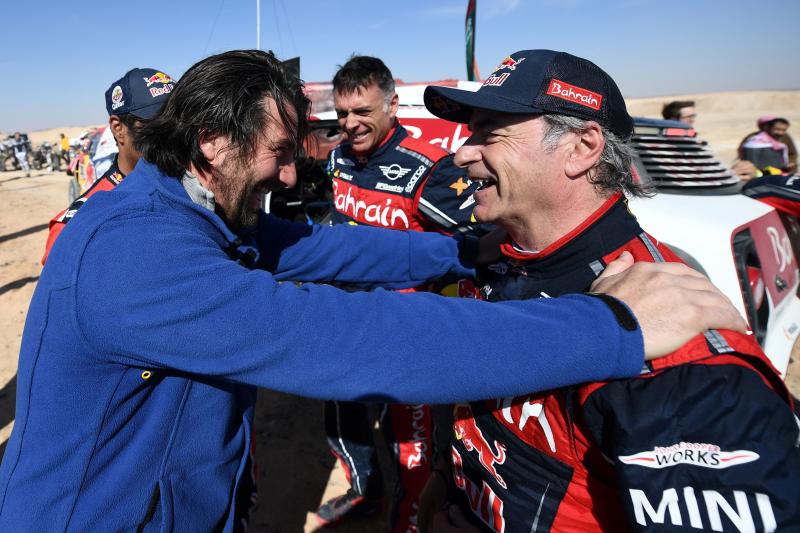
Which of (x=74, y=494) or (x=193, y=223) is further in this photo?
(x=193, y=223)

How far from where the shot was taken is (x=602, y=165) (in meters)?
1.56

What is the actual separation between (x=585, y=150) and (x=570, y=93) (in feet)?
0.58

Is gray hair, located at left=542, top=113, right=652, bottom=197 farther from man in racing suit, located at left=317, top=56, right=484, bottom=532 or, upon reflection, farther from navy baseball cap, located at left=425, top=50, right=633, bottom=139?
man in racing suit, located at left=317, top=56, right=484, bottom=532

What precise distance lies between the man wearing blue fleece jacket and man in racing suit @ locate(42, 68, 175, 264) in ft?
6.61

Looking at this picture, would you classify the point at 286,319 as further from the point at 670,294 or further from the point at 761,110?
the point at 761,110

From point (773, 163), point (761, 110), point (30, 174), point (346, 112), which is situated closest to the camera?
point (346, 112)

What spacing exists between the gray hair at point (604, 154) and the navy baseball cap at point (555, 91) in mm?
24

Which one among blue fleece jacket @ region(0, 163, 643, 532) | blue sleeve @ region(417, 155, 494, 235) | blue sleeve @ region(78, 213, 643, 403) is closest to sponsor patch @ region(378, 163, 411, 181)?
blue sleeve @ region(417, 155, 494, 235)

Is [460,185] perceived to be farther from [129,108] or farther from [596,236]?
[129,108]

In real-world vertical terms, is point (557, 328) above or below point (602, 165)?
below

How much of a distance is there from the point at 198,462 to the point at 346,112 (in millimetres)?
2801

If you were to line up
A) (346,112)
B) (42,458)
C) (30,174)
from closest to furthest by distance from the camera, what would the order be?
(42,458) < (346,112) < (30,174)

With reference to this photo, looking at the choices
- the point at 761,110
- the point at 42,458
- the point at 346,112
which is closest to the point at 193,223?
the point at 42,458

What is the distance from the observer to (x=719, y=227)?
2.81m
